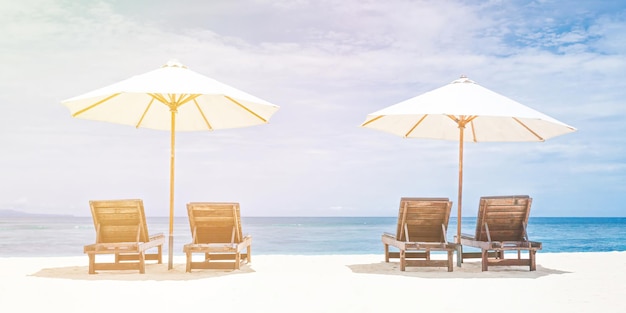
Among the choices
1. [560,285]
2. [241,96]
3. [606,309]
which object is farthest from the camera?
[241,96]

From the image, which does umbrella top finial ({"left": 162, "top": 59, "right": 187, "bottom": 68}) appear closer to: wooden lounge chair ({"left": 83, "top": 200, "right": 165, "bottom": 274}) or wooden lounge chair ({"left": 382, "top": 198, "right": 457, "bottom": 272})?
wooden lounge chair ({"left": 83, "top": 200, "right": 165, "bottom": 274})

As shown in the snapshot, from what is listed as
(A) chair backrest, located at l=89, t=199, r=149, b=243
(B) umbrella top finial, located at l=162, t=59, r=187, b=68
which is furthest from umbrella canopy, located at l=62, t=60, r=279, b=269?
(A) chair backrest, located at l=89, t=199, r=149, b=243

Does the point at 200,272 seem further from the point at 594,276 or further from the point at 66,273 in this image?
the point at 594,276

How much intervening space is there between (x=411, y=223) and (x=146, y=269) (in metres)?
3.30

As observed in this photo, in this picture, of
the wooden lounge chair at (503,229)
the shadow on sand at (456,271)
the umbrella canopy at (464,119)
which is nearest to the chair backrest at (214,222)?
the shadow on sand at (456,271)

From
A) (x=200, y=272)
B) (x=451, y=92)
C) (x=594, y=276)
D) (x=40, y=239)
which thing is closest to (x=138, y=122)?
(x=200, y=272)

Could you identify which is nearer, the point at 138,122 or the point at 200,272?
the point at 200,272

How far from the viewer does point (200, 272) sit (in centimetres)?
734

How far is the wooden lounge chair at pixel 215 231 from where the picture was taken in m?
7.12

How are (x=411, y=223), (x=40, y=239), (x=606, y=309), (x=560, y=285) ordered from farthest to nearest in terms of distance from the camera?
1. (x=40, y=239)
2. (x=411, y=223)
3. (x=560, y=285)
4. (x=606, y=309)

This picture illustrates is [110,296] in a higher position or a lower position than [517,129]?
lower

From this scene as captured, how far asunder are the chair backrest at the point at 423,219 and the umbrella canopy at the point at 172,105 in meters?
2.04

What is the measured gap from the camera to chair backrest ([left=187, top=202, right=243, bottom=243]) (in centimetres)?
725

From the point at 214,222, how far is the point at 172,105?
1.58 metres
